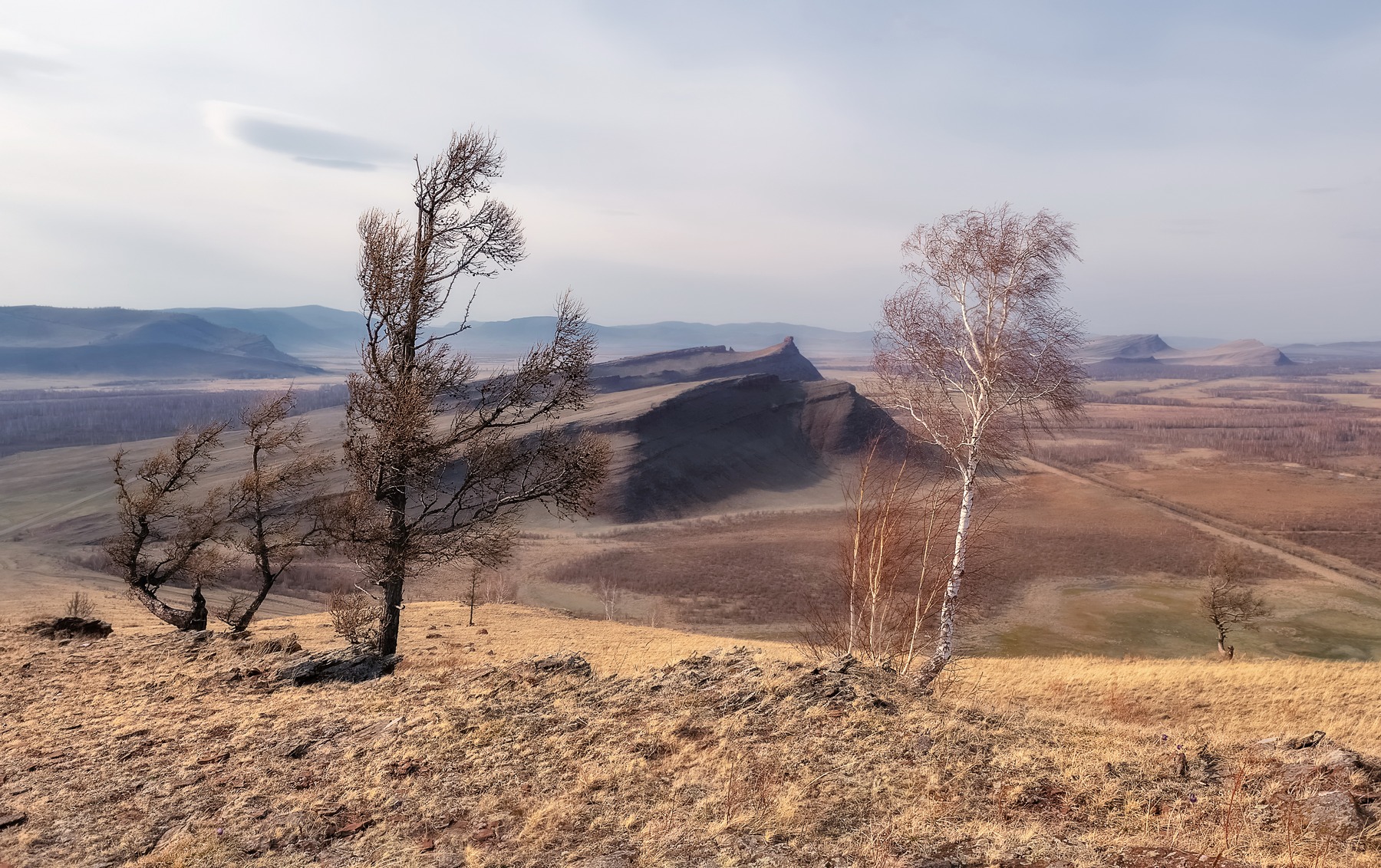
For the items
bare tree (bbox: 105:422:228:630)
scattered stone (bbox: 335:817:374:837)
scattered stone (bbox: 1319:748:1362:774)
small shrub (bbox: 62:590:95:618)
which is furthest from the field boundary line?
small shrub (bbox: 62:590:95:618)

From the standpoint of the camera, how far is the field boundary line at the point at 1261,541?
65.1 m

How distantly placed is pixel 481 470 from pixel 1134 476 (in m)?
129

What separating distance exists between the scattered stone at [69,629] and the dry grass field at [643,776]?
15.0 feet

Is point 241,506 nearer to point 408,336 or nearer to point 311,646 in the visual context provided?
point 311,646

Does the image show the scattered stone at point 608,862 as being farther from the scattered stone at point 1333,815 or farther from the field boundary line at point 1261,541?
the field boundary line at point 1261,541

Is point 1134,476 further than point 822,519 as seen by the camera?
Yes

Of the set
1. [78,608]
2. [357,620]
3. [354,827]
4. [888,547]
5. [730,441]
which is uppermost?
[888,547]

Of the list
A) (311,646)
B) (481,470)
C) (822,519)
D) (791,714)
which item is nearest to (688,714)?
(791,714)

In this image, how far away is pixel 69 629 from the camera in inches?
723

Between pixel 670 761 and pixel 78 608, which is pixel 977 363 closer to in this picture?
pixel 670 761

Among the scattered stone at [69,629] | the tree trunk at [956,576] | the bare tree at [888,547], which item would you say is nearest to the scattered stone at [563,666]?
the bare tree at [888,547]

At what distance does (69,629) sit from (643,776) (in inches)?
727

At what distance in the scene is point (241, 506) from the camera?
2164 centimetres

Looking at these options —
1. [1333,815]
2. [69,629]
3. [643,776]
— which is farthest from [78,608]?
[1333,815]
